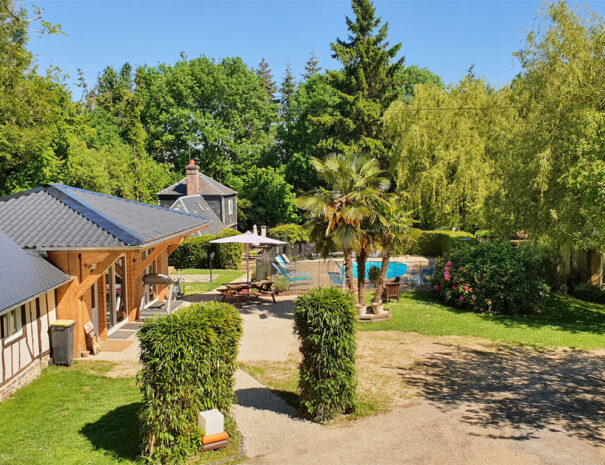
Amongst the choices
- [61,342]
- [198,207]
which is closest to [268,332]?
[61,342]

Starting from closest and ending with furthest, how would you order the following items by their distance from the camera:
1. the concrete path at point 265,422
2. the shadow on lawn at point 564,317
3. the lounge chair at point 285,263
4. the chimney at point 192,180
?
the concrete path at point 265,422 → the shadow on lawn at point 564,317 → the lounge chair at point 285,263 → the chimney at point 192,180

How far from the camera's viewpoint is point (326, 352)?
850 centimetres

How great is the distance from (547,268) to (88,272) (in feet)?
62.0

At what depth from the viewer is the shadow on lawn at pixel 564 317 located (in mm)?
16609

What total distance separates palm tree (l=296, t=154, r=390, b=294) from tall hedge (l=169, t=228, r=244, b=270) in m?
13.2

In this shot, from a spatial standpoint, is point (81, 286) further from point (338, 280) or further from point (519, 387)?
point (338, 280)

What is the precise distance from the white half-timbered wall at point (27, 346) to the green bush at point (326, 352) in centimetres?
560

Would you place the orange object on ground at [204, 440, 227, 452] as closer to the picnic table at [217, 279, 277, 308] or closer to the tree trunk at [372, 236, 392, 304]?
the tree trunk at [372, 236, 392, 304]

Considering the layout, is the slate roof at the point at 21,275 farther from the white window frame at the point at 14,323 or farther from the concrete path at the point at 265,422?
the concrete path at the point at 265,422

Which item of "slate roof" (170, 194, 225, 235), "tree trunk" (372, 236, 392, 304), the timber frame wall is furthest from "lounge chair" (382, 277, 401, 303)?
"slate roof" (170, 194, 225, 235)

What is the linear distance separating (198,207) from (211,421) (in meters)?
30.5

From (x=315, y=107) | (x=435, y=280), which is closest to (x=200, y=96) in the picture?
(x=315, y=107)

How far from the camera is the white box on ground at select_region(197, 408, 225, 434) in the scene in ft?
24.0

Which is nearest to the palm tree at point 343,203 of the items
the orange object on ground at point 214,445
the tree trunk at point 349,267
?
the tree trunk at point 349,267
